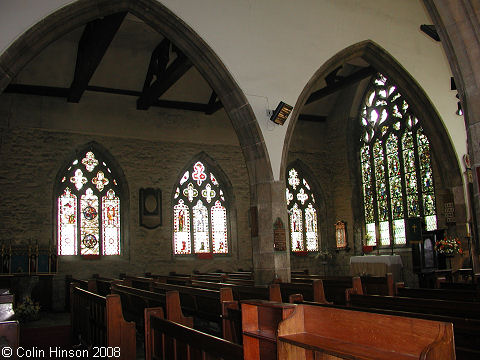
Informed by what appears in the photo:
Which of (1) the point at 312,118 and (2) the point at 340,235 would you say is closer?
(2) the point at 340,235

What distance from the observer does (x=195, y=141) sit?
1355 centimetres

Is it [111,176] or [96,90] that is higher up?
[96,90]

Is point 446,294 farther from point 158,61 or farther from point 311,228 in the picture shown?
point 311,228

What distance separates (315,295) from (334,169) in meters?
9.87

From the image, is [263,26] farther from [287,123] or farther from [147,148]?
[147,148]

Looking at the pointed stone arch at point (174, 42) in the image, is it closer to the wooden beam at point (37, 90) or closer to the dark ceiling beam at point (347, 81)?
the wooden beam at point (37, 90)

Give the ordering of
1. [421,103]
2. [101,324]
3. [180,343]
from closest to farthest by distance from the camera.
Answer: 1. [180,343]
2. [101,324]
3. [421,103]

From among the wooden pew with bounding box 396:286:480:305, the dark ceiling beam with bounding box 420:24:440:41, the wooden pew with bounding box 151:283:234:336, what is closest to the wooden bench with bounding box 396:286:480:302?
the wooden pew with bounding box 396:286:480:305

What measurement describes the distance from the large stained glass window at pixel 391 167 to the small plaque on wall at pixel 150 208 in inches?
226

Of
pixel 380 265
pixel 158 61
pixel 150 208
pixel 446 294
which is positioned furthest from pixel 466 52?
pixel 150 208

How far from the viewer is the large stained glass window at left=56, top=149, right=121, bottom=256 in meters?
12.0

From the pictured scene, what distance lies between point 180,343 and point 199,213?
10.1 m

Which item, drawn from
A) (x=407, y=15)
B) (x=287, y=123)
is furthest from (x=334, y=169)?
(x=287, y=123)

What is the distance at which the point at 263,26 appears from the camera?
27.4ft
